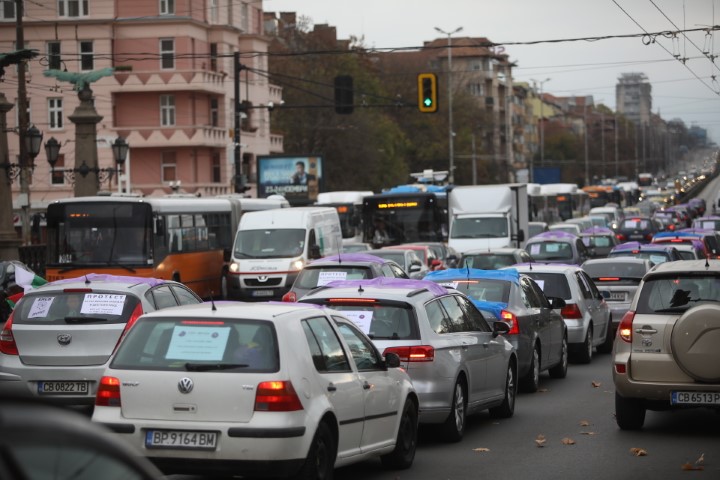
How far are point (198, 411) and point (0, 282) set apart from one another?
1898 cm

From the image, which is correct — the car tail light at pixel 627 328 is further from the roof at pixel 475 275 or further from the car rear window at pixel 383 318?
the roof at pixel 475 275

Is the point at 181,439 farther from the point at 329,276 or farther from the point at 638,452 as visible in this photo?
Answer: the point at 329,276

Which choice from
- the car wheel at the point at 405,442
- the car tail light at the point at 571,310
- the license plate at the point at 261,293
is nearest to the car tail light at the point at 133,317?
the car wheel at the point at 405,442

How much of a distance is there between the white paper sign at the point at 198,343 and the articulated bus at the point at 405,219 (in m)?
37.5

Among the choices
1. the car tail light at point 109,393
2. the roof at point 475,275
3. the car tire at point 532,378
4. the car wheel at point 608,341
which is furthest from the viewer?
the car wheel at point 608,341

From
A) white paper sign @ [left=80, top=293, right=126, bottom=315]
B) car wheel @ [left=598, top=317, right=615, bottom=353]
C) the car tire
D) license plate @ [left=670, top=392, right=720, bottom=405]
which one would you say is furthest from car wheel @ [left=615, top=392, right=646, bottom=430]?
car wheel @ [left=598, top=317, right=615, bottom=353]

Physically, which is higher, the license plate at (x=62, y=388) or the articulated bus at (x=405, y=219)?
the articulated bus at (x=405, y=219)

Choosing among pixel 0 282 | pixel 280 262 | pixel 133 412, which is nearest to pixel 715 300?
pixel 133 412

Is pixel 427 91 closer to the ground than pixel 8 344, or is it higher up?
higher up

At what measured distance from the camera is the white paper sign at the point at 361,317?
12.0m

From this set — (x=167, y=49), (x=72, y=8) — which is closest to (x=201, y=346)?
(x=167, y=49)

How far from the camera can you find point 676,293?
12.6 m

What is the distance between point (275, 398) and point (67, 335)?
5.35 m

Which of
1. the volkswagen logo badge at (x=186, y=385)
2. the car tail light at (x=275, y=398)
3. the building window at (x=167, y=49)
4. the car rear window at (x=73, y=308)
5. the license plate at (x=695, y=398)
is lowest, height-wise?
the license plate at (x=695, y=398)
